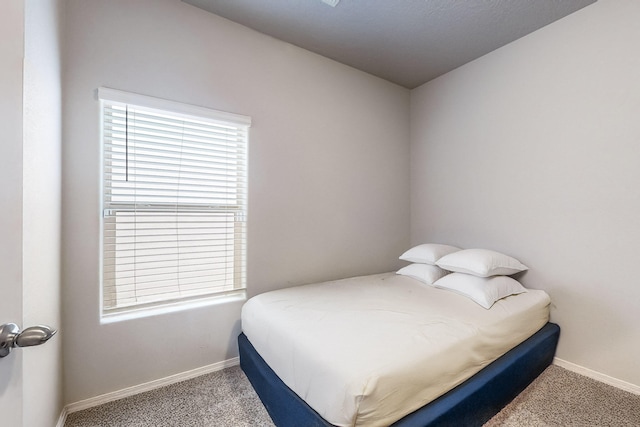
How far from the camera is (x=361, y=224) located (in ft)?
9.75

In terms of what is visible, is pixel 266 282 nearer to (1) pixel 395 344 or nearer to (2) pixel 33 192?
(1) pixel 395 344

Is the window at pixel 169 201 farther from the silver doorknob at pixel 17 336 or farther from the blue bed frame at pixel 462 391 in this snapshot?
the silver doorknob at pixel 17 336

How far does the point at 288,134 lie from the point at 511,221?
2.19m

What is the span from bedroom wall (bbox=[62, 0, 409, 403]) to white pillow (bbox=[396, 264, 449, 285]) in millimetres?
549

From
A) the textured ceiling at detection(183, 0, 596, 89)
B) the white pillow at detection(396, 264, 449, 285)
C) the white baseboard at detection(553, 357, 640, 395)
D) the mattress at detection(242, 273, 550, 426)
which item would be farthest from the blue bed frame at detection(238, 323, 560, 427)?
the textured ceiling at detection(183, 0, 596, 89)

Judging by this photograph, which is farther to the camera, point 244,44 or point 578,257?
point 244,44

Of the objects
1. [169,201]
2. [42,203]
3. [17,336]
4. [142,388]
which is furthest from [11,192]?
[142,388]

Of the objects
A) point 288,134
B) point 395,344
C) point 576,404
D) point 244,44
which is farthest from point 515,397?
point 244,44

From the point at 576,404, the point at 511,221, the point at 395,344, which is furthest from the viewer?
the point at 511,221

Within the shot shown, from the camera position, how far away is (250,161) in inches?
88.9

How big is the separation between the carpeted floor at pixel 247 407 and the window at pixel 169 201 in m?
0.61

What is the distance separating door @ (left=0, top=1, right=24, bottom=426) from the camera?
0.58 metres

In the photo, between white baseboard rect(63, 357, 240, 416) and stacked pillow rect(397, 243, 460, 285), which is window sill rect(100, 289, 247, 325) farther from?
stacked pillow rect(397, 243, 460, 285)

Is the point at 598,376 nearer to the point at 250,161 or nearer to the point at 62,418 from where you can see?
the point at 250,161
